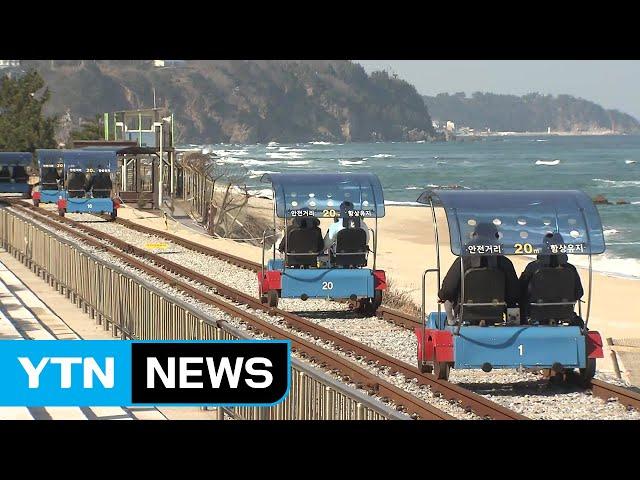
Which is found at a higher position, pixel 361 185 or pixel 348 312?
pixel 361 185

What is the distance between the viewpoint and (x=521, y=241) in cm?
1443

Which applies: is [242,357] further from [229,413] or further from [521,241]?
[521,241]

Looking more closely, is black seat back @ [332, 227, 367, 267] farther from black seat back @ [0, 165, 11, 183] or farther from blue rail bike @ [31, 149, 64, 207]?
black seat back @ [0, 165, 11, 183]

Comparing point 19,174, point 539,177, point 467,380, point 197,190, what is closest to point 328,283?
point 467,380

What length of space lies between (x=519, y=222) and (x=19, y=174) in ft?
153

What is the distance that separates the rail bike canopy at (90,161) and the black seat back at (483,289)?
32.0m

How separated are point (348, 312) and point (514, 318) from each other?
7786 mm

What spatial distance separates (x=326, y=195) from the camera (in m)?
21.5

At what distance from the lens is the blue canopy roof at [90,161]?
44.9 meters

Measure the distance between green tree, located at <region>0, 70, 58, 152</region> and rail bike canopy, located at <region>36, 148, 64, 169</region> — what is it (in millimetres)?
29597

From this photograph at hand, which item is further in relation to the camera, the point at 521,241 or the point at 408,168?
the point at 408,168

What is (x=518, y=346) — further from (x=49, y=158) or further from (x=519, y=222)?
(x=49, y=158)
